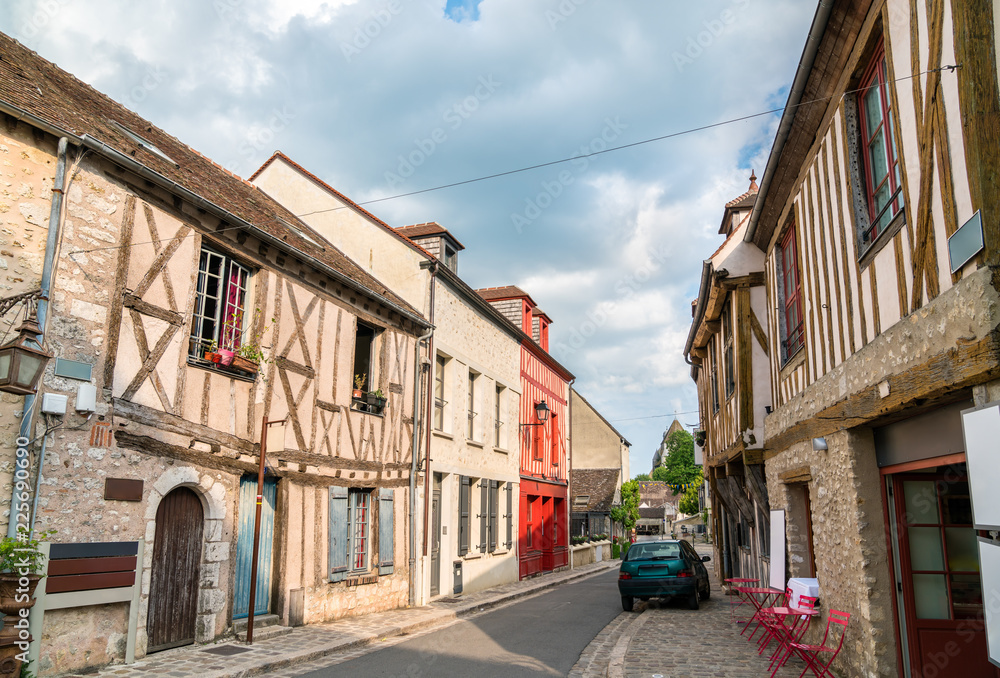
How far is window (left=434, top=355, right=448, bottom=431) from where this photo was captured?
14.3 metres

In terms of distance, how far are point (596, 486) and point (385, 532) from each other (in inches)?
925

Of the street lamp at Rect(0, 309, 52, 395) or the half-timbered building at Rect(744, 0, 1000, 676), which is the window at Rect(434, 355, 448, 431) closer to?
the half-timbered building at Rect(744, 0, 1000, 676)

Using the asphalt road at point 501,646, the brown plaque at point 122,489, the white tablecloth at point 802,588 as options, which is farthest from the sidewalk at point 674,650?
Result: the brown plaque at point 122,489

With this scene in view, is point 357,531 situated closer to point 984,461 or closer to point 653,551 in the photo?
point 653,551

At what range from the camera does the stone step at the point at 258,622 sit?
28.0ft

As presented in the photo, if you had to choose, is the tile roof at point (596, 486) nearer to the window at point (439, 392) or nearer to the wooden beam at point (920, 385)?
the window at point (439, 392)

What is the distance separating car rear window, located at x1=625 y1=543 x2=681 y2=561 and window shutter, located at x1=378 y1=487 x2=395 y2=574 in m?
4.25

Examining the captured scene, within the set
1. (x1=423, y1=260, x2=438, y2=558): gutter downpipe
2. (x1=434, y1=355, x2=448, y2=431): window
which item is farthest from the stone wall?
(x1=434, y1=355, x2=448, y2=431): window

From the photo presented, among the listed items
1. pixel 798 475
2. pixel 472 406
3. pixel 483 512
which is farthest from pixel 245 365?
pixel 483 512

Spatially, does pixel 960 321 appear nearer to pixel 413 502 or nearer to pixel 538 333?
pixel 413 502

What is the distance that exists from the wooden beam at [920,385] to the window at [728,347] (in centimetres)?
458

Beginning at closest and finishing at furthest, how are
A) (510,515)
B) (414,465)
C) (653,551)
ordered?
(653,551) < (414,465) < (510,515)

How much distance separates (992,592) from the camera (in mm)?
3344

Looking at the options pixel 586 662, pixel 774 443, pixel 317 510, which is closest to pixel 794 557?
pixel 774 443
